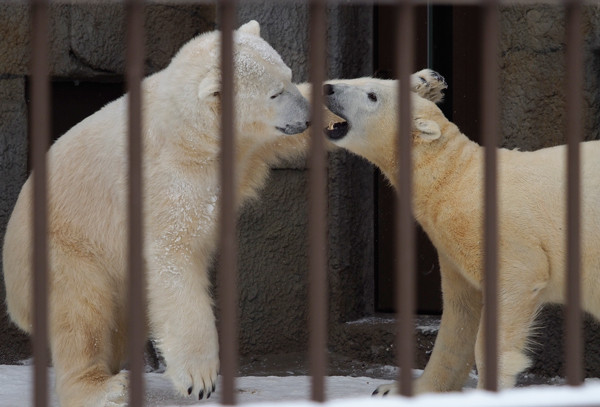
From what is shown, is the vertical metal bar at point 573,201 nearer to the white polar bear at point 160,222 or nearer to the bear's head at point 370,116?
the white polar bear at point 160,222

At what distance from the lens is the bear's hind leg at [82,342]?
11.5 ft

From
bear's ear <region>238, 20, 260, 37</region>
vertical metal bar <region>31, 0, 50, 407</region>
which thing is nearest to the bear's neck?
bear's ear <region>238, 20, 260, 37</region>

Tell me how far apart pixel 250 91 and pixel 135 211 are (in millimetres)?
1844

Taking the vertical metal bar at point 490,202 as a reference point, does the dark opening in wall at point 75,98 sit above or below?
above

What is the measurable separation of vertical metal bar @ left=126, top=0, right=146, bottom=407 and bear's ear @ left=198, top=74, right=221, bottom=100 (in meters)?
1.67

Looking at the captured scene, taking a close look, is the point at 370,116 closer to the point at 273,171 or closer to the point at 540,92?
the point at 540,92

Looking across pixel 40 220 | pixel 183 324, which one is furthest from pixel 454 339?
pixel 40 220

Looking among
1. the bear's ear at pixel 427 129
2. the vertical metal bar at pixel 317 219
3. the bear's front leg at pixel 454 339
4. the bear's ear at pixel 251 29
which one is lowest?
the bear's front leg at pixel 454 339

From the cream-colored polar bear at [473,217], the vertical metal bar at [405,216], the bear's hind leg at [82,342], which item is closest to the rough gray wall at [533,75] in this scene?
the cream-colored polar bear at [473,217]


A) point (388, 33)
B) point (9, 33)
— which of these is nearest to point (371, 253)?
point (388, 33)

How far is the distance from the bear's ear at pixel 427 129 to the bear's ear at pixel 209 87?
2.63 ft

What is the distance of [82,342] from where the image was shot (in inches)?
139

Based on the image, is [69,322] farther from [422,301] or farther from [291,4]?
[422,301]

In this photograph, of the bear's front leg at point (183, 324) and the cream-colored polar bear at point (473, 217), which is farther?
the cream-colored polar bear at point (473, 217)
